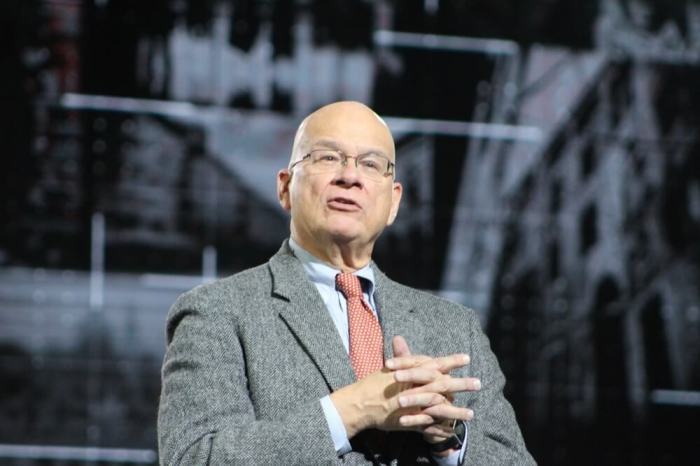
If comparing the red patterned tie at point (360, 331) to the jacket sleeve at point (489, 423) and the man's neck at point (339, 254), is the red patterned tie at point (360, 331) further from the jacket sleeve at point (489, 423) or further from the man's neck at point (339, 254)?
the jacket sleeve at point (489, 423)

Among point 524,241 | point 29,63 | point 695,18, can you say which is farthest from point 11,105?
point 695,18

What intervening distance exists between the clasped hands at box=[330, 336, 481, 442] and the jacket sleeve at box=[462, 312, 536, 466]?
0.14 metres

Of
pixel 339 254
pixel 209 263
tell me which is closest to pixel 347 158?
pixel 339 254

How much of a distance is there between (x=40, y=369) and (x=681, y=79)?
288 centimetres

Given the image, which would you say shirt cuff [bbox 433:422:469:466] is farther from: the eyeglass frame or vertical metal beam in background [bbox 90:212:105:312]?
vertical metal beam in background [bbox 90:212:105:312]

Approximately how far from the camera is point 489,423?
6.18ft

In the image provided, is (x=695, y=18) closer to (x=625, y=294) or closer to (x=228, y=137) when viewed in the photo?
(x=625, y=294)

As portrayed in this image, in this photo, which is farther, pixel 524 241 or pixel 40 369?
pixel 524 241

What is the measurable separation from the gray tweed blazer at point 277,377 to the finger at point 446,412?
0.41ft

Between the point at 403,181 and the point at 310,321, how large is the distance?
2694 mm

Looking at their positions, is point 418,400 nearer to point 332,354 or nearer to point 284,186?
point 332,354

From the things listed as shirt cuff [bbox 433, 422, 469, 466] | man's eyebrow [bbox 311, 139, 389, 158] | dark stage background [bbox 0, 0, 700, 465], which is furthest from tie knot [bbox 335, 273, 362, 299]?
dark stage background [bbox 0, 0, 700, 465]

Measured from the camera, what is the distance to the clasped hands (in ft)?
5.47

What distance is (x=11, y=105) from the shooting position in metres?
4.32
